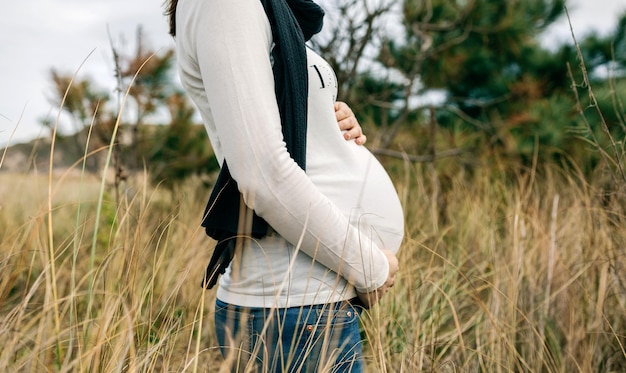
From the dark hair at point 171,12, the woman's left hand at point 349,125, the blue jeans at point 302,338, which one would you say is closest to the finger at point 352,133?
the woman's left hand at point 349,125

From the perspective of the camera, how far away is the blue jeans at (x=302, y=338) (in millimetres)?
1079

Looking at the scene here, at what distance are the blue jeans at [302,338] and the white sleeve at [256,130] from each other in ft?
0.34

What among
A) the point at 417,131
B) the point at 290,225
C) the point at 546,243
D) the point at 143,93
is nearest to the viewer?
the point at 290,225

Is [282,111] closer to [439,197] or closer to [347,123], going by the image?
[347,123]

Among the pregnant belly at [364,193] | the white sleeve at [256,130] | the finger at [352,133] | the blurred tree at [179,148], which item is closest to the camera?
the white sleeve at [256,130]

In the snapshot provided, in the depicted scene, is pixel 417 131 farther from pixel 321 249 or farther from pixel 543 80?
pixel 321 249

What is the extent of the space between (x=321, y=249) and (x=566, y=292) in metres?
1.59

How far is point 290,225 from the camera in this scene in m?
1.06

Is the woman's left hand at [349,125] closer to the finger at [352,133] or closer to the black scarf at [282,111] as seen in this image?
the finger at [352,133]

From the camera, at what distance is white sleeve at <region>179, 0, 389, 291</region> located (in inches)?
39.0

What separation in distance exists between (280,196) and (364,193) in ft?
0.77

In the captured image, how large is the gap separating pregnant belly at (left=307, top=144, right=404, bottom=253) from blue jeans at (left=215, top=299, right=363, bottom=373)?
18 cm

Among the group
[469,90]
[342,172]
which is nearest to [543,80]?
[469,90]

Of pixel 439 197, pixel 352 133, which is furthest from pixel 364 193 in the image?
pixel 439 197
